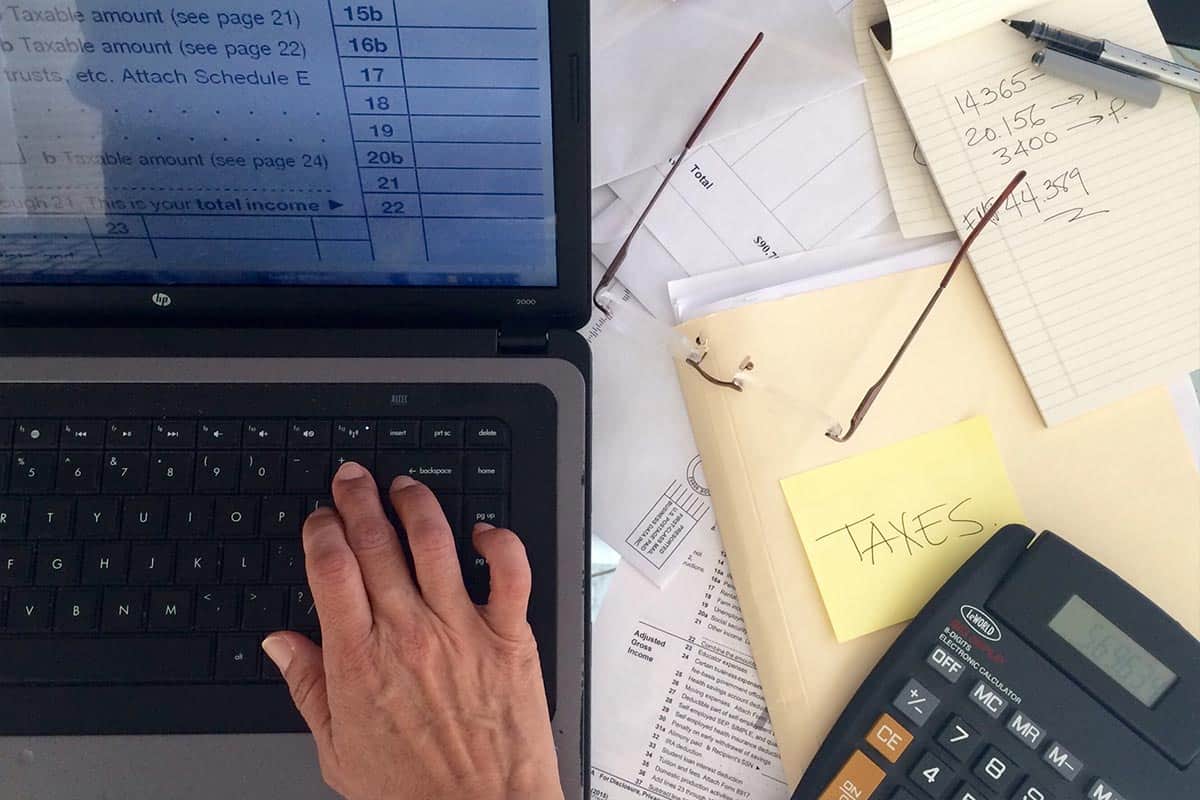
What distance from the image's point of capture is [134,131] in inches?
17.2

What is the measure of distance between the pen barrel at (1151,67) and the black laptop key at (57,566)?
761mm

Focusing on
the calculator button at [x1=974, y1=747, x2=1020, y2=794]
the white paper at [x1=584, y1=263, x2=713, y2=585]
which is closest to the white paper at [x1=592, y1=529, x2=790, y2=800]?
the white paper at [x1=584, y1=263, x2=713, y2=585]

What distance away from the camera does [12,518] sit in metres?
0.49

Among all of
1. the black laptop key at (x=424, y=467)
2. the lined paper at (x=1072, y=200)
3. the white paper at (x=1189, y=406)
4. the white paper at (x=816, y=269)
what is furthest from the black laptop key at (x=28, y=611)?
the white paper at (x=1189, y=406)

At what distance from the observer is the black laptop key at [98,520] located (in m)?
0.50

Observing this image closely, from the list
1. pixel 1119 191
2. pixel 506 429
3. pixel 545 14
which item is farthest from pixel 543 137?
pixel 1119 191

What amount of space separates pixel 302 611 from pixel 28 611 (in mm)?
162

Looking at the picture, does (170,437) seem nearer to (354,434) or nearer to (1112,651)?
(354,434)

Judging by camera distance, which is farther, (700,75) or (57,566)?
(700,75)

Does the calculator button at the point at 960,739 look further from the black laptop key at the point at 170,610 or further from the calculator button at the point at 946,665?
the black laptop key at the point at 170,610

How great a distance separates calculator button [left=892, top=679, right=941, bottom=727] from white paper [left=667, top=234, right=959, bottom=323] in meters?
0.28

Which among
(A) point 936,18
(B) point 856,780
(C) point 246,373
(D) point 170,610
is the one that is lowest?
(B) point 856,780

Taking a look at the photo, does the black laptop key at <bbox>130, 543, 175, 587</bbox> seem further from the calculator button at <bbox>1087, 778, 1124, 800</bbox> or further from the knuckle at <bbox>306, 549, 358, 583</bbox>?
the calculator button at <bbox>1087, 778, 1124, 800</bbox>

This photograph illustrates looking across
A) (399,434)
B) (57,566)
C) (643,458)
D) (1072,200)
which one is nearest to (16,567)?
(57,566)
